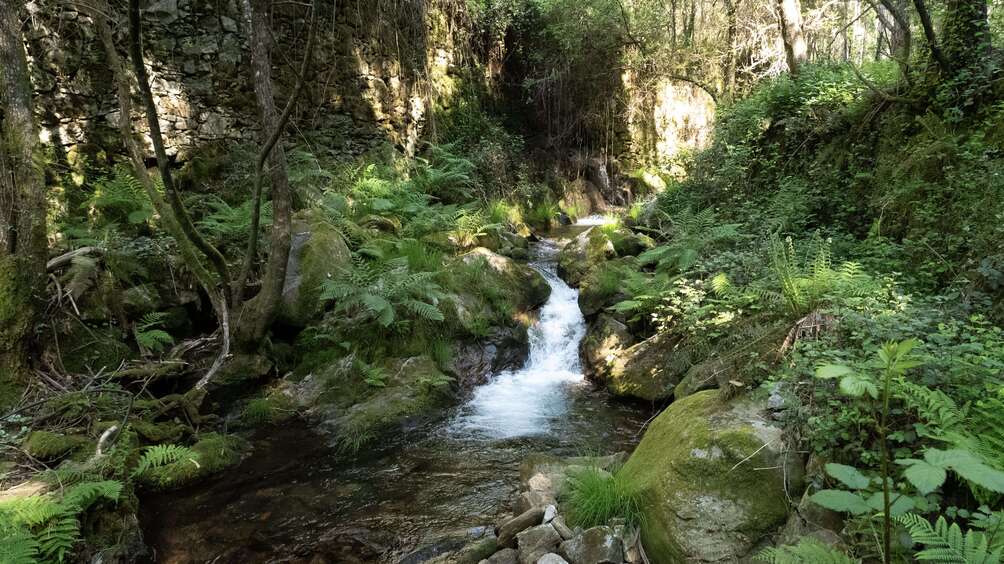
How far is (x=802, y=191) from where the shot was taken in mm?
6629

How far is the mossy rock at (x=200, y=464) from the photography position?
14.1 ft

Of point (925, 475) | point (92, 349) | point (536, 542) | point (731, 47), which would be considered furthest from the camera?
→ point (731, 47)

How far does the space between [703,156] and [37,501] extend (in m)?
9.62

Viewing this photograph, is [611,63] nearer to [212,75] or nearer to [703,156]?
[703,156]

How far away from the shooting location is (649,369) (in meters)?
6.10

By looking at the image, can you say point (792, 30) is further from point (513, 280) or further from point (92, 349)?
point (92, 349)

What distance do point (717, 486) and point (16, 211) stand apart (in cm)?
621

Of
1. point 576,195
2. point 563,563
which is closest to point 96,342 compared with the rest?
point 563,563

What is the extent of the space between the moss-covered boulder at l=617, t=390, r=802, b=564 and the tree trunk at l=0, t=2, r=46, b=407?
535 cm

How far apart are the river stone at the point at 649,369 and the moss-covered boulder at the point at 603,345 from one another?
146 millimetres

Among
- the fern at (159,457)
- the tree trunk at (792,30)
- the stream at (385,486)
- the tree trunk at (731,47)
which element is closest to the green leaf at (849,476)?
the stream at (385,486)

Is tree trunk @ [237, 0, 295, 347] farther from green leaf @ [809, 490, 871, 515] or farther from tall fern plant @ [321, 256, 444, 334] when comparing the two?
green leaf @ [809, 490, 871, 515]

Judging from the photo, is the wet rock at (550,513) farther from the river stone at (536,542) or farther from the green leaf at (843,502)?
the green leaf at (843,502)

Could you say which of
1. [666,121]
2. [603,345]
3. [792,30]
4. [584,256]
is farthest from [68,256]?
[666,121]
